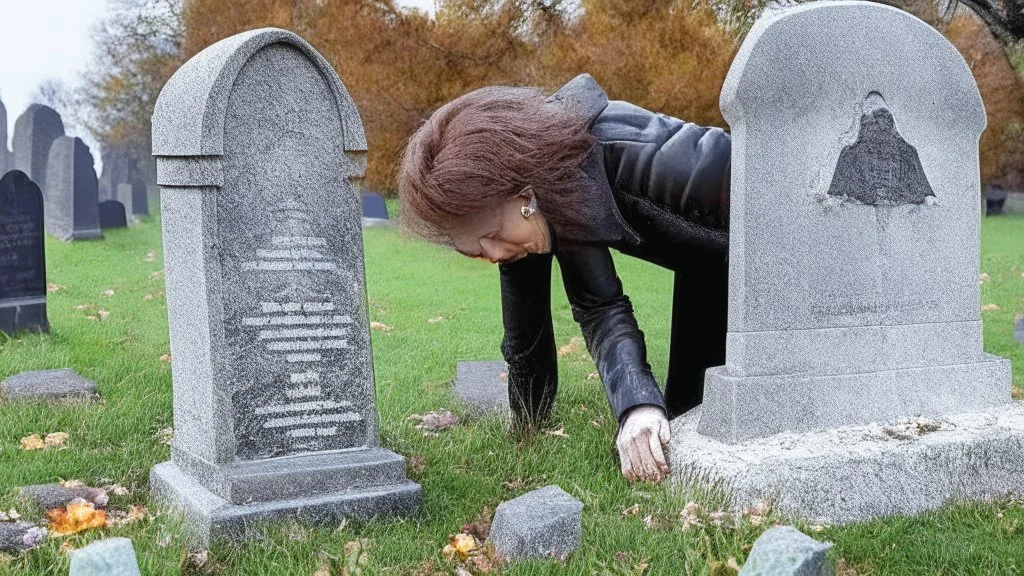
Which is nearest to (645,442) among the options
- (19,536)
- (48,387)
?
(19,536)

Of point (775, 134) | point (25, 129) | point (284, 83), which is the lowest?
point (775, 134)

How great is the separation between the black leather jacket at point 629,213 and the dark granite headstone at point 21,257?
546 centimetres

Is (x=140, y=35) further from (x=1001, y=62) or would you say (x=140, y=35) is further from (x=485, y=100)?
(x=485, y=100)

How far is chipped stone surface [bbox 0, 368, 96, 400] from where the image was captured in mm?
5125

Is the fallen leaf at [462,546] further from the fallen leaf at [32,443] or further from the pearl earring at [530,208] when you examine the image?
the fallen leaf at [32,443]

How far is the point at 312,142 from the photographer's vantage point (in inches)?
142

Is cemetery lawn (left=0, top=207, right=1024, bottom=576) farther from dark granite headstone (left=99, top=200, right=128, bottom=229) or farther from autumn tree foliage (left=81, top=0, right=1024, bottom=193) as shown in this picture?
dark granite headstone (left=99, top=200, right=128, bottom=229)

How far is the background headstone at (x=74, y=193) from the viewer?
1548 cm

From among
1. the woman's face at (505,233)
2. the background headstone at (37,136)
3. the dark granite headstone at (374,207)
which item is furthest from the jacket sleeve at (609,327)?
the dark granite headstone at (374,207)

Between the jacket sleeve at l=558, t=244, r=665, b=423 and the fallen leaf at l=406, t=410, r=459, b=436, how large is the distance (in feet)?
4.37

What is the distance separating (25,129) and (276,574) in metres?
17.9

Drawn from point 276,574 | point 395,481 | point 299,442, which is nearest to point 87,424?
point 299,442

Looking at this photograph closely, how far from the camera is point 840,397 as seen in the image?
366cm

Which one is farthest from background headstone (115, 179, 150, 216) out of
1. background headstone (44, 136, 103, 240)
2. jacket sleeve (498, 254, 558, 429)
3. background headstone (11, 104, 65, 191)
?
jacket sleeve (498, 254, 558, 429)
